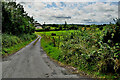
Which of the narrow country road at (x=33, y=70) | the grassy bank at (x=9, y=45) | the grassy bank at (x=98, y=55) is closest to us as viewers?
the grassy bank at (x=98, y=55)

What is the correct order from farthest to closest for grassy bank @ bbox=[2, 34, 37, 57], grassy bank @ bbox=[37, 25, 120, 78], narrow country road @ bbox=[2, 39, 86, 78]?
grassy bank @ bbox=[2, 34, 37, 57] → narrow country road @ bbox=[2, 39, 86, 78] → grassy bank @ bbox=[37, 25, 120, 78]

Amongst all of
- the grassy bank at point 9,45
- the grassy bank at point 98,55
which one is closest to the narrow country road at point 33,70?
the grassy bank at point 98,55

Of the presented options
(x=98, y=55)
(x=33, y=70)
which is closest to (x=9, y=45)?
(x=33, y=70)

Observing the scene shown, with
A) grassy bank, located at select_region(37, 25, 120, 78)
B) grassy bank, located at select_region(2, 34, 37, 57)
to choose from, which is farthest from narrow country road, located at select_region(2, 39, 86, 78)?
grassy bank, located at select_region(2, 34, 37, 57)

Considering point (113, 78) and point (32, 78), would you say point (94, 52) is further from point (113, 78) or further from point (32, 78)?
point (32, 78)

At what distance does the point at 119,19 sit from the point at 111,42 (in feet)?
5.45

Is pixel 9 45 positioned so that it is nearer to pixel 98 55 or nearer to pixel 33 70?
pixel 33 70

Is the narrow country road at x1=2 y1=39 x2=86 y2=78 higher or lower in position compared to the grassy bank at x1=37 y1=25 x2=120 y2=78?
lower

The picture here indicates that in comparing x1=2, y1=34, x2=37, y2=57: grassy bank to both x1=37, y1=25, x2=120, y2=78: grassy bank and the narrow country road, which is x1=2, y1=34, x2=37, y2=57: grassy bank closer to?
the narrow country road

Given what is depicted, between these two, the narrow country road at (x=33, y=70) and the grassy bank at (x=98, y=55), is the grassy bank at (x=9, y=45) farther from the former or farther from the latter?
the grassy bank at (x=98, y=55)

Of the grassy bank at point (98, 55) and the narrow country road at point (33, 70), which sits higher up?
the grassy bank at point (98, 55)

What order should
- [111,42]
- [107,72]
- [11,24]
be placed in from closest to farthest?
[107,72] → [111,42] → [11,24]

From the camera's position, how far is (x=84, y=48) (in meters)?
8.80

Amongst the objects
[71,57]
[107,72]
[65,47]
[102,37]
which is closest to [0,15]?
[65,47]
